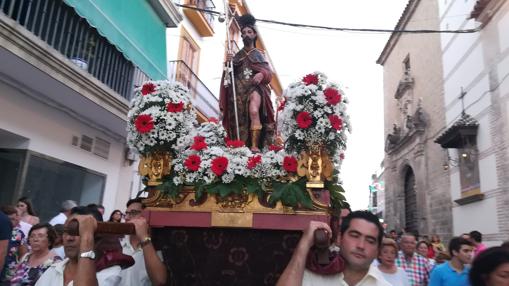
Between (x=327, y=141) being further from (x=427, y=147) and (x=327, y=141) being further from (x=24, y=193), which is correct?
(x=427, y=147)

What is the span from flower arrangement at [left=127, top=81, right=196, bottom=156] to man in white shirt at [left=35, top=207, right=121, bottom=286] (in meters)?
0.72

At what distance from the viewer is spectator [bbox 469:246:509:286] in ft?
7.45

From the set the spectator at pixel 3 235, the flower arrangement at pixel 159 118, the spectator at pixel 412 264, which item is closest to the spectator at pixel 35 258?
the spectator at pixel 3 235

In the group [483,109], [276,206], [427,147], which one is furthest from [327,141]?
[427,147]

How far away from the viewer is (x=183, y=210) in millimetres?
2584

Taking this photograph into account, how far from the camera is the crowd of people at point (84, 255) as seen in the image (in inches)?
79.5

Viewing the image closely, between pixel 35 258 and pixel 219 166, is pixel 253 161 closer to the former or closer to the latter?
pixel 219 166

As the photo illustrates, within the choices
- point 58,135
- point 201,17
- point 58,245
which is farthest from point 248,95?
point 201,17

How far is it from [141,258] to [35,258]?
4.92 ft

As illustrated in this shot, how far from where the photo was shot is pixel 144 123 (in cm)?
273

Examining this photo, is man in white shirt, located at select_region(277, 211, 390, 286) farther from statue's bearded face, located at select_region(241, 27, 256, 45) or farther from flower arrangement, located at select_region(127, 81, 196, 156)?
statue's bearded face, located at select_region(241, 27, 256, 45)

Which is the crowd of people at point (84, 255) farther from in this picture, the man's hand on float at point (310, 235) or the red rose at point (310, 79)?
the red rose at point (310, 79)

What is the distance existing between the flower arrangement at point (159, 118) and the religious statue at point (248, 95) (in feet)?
2.13

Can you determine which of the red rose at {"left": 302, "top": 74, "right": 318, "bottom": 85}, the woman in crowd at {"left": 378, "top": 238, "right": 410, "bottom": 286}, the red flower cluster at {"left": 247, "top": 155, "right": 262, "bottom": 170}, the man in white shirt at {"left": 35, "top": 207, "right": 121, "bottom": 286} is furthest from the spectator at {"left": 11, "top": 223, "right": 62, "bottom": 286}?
the woman in crowd at {"left": 378, "top": 238, "right": 410, "bottom": 286}
